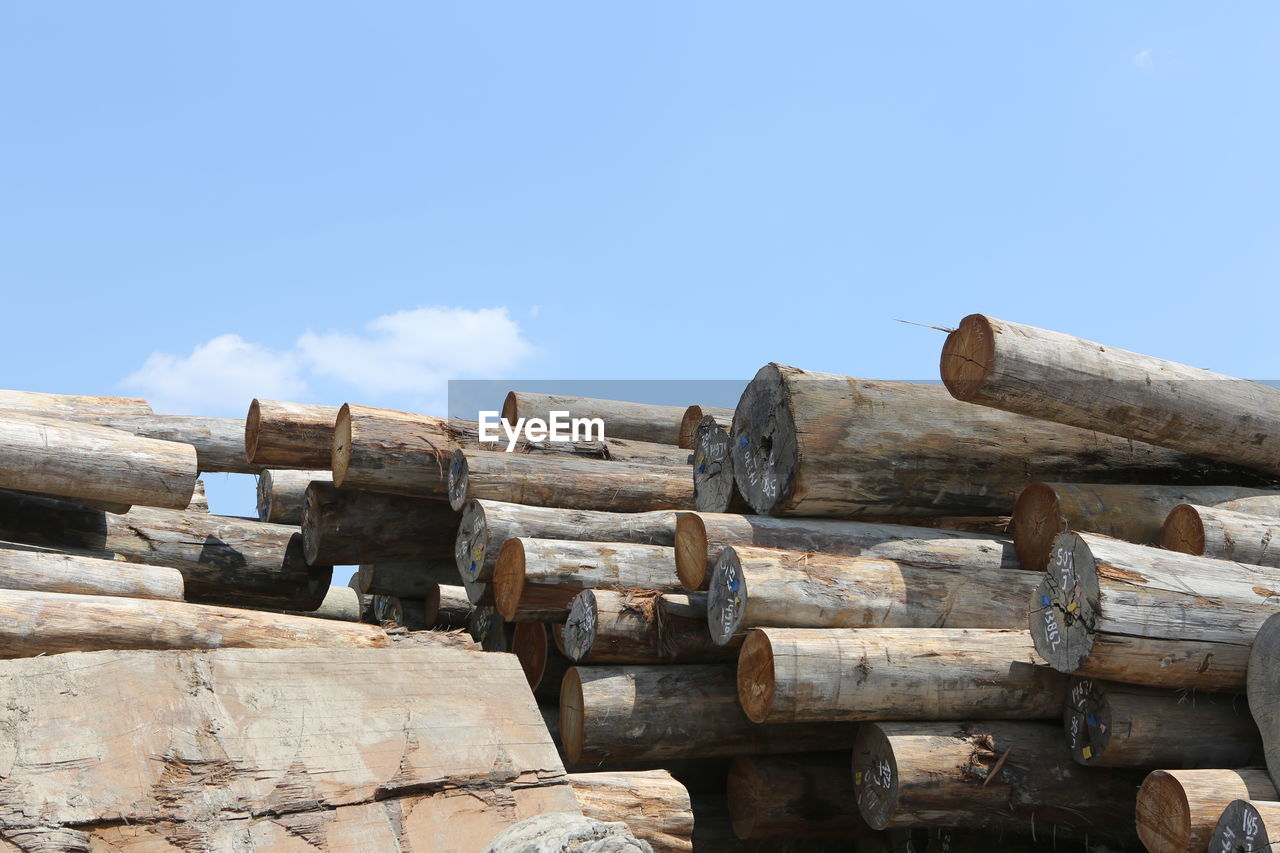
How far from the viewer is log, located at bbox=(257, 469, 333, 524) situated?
33.7ft

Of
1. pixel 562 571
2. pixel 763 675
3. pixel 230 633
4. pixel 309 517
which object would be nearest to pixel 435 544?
pixel 309 517

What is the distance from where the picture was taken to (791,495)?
22.4ft

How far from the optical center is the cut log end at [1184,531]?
665cm

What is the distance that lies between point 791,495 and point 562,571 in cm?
140

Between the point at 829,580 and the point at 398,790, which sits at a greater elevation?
the point at 829,580

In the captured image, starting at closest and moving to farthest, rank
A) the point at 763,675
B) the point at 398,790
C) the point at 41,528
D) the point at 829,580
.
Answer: the point at 398,790 < the point at 763,675 < the point at 829,580 < the point at 41,528

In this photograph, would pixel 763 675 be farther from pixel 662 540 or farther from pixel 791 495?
pixel 662 540

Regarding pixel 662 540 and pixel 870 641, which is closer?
pixel 870 641

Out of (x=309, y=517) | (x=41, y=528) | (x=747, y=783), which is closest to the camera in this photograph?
(x=747, y=783)

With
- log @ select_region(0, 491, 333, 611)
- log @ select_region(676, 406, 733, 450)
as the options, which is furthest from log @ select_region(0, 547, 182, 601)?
log @ select_region(676, 406, 733, 450)

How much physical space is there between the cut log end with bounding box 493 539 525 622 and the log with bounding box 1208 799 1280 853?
3734 millimetres

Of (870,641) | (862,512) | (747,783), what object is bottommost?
(747,783)

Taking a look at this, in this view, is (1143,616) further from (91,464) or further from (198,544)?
(198,544)

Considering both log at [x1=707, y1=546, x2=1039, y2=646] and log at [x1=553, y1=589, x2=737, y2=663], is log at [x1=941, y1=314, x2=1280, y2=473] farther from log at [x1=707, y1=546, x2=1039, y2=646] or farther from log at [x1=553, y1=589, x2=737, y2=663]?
log at [x1=553, y1=589, x2=737, y2=663]
